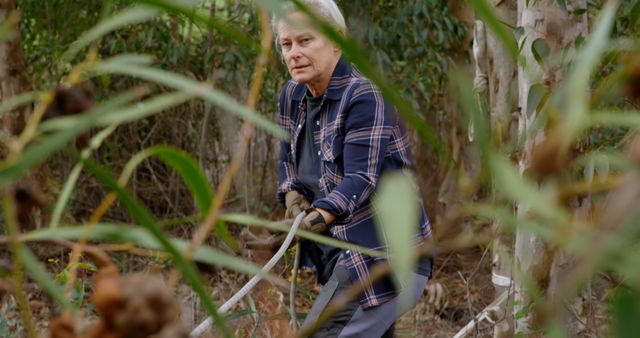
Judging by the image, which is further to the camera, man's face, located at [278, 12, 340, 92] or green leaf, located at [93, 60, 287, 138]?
man's face, located at [278, 12, 340, 92]

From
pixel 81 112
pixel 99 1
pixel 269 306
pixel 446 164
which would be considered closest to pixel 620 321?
pixel 446 164

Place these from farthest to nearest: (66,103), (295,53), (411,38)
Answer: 1. (411,38)
2. (295,53)
3. (66,103)

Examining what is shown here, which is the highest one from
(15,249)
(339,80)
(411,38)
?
(15,249)

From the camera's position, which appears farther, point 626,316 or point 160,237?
point 160,237

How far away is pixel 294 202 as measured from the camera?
3525 millimetres

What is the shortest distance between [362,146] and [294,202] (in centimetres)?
36

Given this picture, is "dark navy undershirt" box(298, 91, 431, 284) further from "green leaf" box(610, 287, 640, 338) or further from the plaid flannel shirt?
"green leaf" box(610, 287, 640, 338)

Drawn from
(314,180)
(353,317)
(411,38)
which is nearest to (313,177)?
(314,180)

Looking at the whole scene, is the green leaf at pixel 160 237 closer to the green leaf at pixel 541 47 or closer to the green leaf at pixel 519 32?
the green leaf at pixel 541 47

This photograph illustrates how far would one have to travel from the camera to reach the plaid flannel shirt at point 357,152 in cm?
330

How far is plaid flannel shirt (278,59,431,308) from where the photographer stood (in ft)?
10.8

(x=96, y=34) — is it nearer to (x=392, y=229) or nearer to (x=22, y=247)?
(x=22, y=247)

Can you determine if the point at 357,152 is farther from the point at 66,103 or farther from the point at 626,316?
the point at 626,316

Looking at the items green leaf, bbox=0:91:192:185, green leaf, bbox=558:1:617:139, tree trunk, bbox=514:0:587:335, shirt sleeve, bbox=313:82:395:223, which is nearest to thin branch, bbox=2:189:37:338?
green leaf, bbox=0:91:192:185
